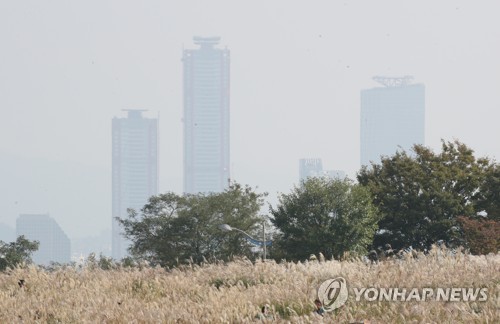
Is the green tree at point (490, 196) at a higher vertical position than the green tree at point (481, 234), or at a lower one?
higher

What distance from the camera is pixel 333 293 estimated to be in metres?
12.5

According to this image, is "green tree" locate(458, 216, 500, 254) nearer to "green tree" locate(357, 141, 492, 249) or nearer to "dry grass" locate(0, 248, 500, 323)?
"green tree" locate(357, 141, 492, 249)

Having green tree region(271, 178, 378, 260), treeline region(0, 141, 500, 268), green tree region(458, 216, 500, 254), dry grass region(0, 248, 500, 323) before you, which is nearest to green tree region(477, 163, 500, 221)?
treeline region(0, 141, 500, 268)

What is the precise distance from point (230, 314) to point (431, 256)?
5.57 m

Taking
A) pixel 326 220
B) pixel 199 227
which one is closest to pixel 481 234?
pixel 326 220

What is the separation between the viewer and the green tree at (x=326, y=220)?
5812 cm

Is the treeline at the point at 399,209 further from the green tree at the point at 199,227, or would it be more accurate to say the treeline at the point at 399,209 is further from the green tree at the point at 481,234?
the green tree at the point at 199,227

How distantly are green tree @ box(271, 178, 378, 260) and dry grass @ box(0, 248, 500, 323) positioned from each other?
4083cm

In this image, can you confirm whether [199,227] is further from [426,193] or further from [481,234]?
[481,234]

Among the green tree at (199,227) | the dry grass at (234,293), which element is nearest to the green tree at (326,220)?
the green tree at (199,227)

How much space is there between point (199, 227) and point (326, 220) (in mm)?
26727

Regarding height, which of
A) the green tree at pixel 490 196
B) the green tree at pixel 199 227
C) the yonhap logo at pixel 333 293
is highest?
the yonhap logo at pixel 333 293

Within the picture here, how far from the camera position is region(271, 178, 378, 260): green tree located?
58.1 m

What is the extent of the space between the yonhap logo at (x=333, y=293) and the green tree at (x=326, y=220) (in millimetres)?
44070
